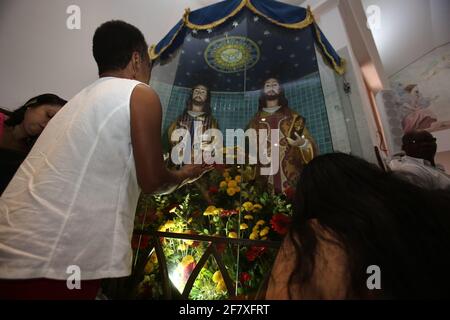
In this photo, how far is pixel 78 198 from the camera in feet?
2.40

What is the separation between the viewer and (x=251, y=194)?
1.61 metres

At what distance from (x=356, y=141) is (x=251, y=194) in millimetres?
1216

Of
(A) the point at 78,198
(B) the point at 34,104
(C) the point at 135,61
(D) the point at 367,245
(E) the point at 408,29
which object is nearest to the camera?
(D) the point at 367,245

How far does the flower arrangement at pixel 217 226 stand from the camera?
136cm

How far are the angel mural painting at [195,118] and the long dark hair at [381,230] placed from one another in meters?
1.30

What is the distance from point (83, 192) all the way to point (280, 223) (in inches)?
40.2

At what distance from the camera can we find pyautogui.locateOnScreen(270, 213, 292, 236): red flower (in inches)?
54.1

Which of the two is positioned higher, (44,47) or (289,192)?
(44,47)

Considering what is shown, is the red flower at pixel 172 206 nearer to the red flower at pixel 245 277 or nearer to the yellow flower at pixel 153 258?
the yellow flower at pixel 153 258

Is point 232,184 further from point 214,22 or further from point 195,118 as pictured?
point 214,22

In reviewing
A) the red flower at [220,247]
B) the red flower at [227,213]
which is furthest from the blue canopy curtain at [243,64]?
the red flower at [220,247]

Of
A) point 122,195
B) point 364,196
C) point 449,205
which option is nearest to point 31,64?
point 122,195

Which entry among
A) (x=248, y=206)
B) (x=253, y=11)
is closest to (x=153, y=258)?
(x=248, y=206)

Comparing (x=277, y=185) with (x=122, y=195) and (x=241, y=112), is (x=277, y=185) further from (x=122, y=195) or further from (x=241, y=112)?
(x=122, y=195)
